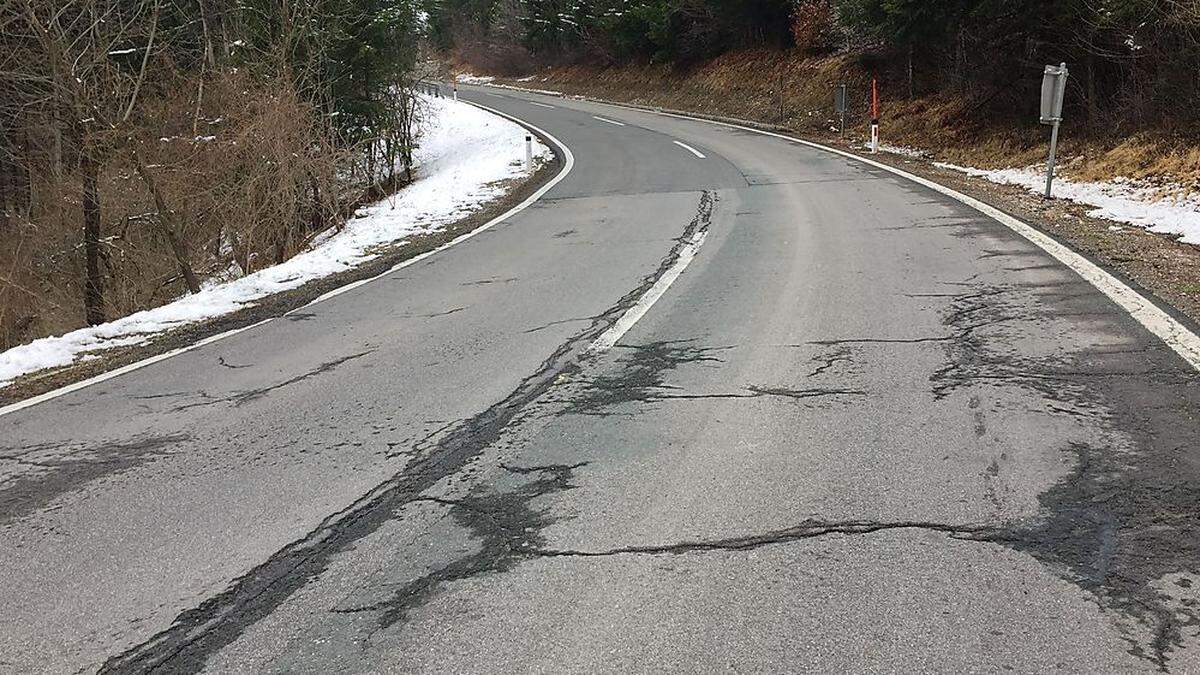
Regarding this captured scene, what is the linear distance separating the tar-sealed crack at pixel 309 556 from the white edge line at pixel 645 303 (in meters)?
0.82

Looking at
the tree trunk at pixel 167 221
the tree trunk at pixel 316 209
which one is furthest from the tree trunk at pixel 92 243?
the tree trunk at pixel 316 209

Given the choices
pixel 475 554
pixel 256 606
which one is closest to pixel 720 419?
pixel 475 554

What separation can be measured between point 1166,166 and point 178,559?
15.4 m

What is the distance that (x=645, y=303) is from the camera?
7832 mm

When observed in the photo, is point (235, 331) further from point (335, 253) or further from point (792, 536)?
point (792, 536)

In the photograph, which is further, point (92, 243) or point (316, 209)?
point (316, 209)

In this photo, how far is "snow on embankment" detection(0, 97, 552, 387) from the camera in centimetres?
775

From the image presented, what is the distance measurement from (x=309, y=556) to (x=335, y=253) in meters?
8.69

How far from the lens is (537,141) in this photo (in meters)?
25.9

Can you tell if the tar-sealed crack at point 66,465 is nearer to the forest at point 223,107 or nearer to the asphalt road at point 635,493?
the asphalt road at point 635,493

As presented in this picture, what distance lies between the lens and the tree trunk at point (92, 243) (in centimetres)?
1449

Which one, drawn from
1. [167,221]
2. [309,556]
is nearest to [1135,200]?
[309,556]

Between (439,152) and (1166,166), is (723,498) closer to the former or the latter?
(1166,166)

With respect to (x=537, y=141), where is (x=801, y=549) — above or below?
below
